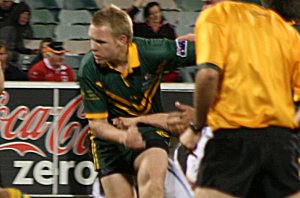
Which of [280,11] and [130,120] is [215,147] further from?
[130,120]

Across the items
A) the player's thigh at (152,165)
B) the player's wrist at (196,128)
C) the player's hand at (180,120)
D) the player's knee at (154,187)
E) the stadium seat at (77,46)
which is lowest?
the stadium seat at (77,46)

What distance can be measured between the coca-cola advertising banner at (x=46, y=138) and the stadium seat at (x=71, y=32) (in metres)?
2.62

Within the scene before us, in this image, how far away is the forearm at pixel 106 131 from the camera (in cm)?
551

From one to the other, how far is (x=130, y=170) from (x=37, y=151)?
7.82ft

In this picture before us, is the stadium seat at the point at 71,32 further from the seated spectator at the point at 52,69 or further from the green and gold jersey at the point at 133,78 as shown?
the green and gold jersey at the point at 133,78

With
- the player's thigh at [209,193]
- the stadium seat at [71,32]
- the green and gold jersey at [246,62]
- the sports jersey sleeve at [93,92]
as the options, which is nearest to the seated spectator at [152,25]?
the stadium seat at [71,32]

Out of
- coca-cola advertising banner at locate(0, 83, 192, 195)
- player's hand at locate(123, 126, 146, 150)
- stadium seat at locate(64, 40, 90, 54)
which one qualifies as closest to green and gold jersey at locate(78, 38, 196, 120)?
player's hand at locate(123, 126, 146, 150)

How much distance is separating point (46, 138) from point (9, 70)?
955 millimetres

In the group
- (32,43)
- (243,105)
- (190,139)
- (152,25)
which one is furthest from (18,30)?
(243,105)

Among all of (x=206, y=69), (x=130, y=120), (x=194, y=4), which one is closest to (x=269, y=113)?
(x=206, y=69)

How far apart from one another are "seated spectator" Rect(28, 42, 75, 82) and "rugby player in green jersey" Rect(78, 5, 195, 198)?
2986mm

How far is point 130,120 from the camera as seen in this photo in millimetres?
5711

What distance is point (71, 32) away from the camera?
10812mm

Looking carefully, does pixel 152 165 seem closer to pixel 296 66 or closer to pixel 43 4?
pixel 296 66
